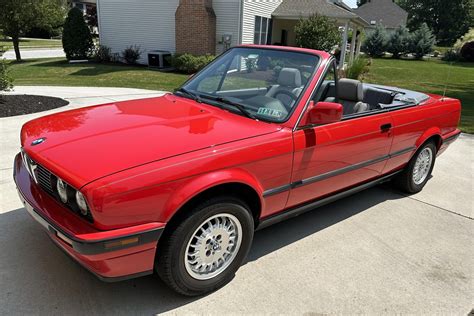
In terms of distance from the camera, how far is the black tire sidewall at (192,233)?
2.49m

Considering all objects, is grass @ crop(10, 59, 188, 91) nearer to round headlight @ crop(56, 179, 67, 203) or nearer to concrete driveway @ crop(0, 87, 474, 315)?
concrete driveway @ crop(0, 87, 474, 315)

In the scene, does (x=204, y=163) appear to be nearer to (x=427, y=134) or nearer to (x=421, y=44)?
(x=427, y=134)

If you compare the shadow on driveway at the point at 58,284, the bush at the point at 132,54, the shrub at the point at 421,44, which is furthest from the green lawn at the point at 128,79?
the shrub at the point at 421,44

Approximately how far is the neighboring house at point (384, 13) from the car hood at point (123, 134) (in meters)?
54.9

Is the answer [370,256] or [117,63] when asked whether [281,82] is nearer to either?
[370,256]

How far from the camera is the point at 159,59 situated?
18.7 m

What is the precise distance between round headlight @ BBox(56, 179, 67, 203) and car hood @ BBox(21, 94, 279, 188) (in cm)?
8

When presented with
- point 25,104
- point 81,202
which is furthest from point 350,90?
point 25,104

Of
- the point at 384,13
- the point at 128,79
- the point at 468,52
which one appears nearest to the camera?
the point at 128,79

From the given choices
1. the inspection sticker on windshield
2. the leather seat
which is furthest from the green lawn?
the inspection sticker on windshield

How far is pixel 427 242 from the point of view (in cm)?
375

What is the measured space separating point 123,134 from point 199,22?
16394mm

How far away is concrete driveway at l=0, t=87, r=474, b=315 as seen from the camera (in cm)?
268

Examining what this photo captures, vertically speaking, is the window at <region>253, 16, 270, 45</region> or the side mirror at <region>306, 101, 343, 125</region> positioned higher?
the window at <region>253, 16, 270, 45</region>
